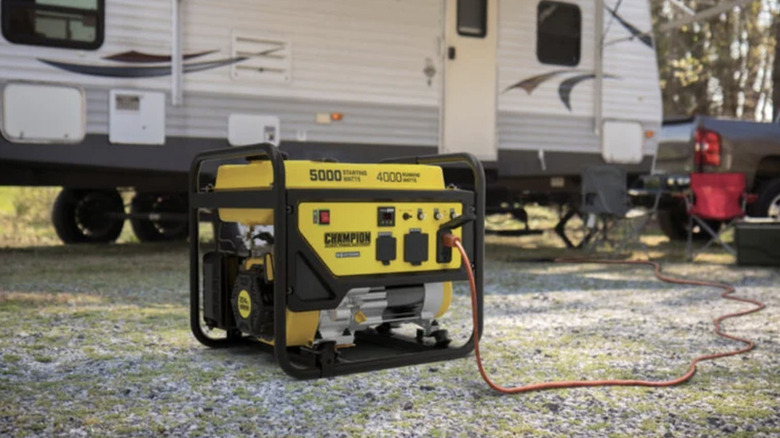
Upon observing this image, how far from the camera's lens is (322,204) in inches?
120

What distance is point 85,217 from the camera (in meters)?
8.32

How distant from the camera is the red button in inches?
120

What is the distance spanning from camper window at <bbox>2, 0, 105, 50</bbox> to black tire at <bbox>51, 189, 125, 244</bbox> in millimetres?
2243

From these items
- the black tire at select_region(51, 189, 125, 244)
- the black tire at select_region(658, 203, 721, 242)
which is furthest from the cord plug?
the black tire at select_region(658, 203, 721, 242)

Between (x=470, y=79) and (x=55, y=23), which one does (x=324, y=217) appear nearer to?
(x=55, y=23)

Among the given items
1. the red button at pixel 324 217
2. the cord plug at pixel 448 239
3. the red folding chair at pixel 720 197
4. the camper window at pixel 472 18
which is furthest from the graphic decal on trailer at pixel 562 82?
the red button at pixel 324 217

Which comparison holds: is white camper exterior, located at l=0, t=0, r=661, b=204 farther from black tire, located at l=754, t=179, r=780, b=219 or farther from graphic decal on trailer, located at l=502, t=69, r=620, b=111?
black tire, located at l=754, t=179, r=780, b=219

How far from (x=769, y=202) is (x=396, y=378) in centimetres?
658

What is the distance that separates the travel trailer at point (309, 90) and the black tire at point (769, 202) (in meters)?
1.11

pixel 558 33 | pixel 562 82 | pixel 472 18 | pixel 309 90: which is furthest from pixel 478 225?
pixel 558 33

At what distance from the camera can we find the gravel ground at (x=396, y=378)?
2.53 meters

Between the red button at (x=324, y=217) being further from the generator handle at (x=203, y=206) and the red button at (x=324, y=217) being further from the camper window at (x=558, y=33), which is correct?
the camper window at (x=558, y=33)

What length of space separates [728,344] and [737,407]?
1148mm

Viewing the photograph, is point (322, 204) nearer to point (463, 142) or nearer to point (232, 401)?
point (232, 401)
